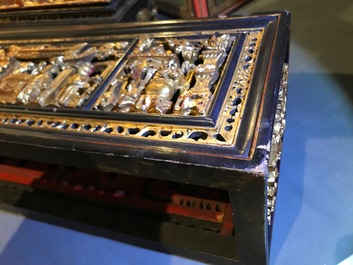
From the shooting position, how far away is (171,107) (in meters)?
0.95

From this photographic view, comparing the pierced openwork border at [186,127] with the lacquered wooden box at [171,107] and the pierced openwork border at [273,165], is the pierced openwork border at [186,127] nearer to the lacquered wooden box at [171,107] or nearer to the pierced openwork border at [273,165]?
the lacquered wooden box at [171,107]

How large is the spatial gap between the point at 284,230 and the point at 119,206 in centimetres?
60

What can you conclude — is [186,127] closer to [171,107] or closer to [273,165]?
[171,107]

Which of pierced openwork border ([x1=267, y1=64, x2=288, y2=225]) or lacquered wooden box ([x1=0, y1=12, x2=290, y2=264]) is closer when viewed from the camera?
lacquered wooden box ([x1=0, y1=12, x2=290, y2=264])

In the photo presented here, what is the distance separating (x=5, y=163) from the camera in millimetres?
1603

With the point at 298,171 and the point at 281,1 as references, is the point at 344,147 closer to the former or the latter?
the point at 298,171

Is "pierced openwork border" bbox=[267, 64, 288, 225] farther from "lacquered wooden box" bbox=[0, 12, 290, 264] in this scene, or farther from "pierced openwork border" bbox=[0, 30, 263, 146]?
"pierced openwork border" bbox=[0, 30, 263, 146]

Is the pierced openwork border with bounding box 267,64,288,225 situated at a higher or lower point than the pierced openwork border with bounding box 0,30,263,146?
lower

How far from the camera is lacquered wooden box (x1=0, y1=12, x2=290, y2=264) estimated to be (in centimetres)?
79

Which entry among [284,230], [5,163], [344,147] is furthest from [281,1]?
[5,163]

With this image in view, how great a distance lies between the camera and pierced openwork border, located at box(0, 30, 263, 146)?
2.69 ft

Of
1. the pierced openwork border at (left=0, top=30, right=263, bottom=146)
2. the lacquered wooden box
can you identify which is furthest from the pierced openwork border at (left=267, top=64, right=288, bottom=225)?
the pierced openwork border at (left=0, top=30, right=263, bottom=146)

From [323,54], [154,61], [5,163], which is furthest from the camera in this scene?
[323,54]

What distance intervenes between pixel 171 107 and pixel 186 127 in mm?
116
